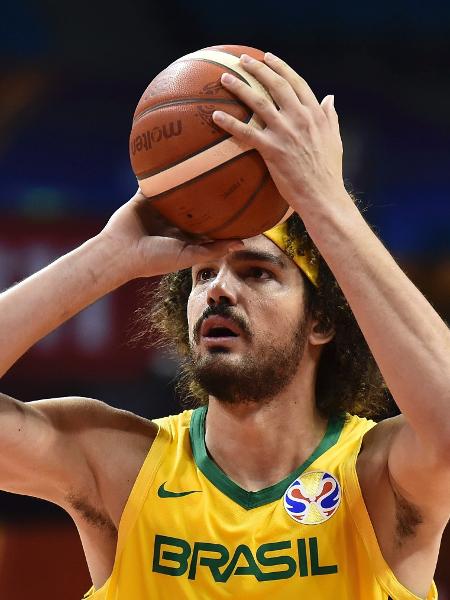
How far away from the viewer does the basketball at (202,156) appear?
279 centimetres

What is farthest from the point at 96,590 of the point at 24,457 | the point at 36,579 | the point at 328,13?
the point at 328,13

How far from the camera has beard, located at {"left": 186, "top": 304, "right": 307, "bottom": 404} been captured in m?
3.33

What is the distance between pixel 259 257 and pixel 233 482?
2.64ft

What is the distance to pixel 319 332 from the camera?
375 cm

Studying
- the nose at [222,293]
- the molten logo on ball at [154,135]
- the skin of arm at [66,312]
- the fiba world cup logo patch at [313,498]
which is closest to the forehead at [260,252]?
the nose at [222,293]

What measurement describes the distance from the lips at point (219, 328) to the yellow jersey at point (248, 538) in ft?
1.54

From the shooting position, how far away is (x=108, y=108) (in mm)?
7391

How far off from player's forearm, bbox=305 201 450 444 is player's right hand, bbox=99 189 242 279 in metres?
0.43

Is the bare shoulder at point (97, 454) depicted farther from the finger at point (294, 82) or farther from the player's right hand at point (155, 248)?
the finger at point (294, 82)

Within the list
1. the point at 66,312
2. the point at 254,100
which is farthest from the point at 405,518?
the point at 254,100

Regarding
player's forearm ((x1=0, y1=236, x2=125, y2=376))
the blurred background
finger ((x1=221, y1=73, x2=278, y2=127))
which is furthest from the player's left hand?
the blurred background

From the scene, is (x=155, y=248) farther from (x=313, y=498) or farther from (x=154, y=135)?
(x=313, y=498)

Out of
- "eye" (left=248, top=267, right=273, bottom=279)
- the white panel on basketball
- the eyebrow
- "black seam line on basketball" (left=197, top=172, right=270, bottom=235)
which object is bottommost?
"eye" (left=248, top=267, right=273, bottom=279)

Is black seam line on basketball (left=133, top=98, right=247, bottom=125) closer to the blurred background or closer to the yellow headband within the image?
the yellow headband
